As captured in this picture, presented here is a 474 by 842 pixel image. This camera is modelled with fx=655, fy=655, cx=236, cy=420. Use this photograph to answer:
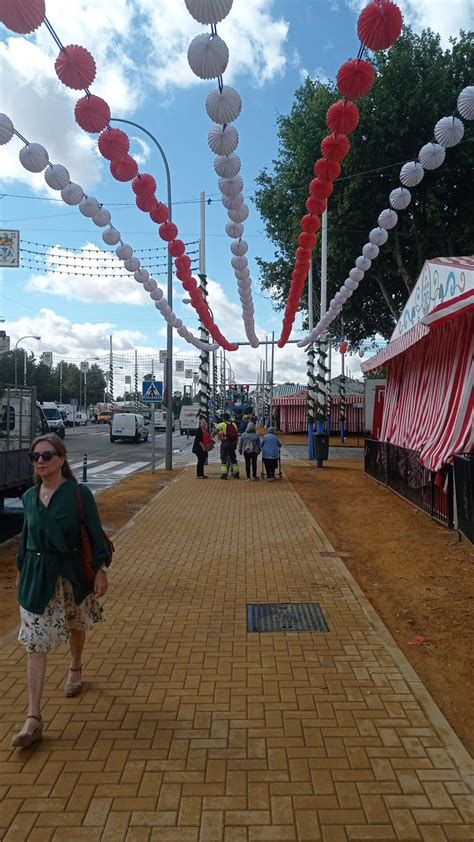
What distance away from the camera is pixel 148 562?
8.11 metres

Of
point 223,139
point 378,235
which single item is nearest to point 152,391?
point 378,235

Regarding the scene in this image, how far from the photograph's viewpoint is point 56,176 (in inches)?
355

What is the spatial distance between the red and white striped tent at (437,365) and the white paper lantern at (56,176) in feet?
18.2

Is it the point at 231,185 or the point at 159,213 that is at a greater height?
the point at 159,213

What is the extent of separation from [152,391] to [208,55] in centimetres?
1469

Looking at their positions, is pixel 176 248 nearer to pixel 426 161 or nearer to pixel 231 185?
pixel 231 185

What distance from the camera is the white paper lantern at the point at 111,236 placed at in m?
11.5

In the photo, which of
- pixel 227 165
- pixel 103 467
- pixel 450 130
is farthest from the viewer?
pixel 103 467

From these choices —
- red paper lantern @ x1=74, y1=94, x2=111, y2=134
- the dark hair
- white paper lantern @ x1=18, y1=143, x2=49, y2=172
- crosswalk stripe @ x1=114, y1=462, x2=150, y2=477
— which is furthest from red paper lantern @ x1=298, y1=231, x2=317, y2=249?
A: crosswalk stripe @ x1=114, y1=462, x2=150, y2=477

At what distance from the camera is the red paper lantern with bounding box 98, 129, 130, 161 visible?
7641 mm

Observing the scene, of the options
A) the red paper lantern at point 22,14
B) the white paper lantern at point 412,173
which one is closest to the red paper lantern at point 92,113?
the red paper lantern at point 22,14

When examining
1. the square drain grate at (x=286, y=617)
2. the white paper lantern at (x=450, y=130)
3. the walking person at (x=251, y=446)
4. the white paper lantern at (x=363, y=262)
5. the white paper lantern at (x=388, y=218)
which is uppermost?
the white paper lantern at (x=450, y=130)

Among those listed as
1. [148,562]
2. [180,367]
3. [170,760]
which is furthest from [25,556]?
[180,367]

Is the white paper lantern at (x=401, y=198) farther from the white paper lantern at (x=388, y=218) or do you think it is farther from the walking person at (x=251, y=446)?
the walking person at (x=251, y=446)
